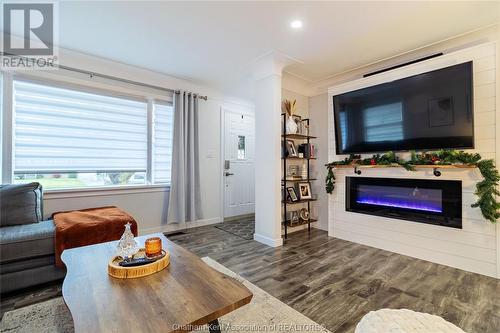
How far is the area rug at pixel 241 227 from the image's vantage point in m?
3.66

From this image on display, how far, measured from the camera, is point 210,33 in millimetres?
2557

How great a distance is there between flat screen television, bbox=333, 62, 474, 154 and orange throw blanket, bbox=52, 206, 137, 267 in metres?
3.13

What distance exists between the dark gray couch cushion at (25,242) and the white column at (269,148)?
2.37 metres

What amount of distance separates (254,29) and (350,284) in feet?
9.01

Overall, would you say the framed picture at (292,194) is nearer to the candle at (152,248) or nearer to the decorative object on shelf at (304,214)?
the decorative object on shelf at (304,214)

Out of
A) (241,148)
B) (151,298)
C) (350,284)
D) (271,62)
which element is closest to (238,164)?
(241,148)

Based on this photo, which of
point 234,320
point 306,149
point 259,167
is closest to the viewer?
point 234,320

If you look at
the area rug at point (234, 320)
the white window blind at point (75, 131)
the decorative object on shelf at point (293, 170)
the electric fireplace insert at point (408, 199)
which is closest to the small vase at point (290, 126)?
the decorative object on shelf at point (293, 170)

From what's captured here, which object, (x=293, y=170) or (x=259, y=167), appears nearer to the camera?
(x=259, y=167)

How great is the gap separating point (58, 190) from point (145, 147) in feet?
4.11

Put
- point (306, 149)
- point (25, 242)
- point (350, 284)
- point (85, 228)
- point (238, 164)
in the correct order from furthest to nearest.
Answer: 1. point (238, 164)
2. point (306, 149)
3. point (85, 228)
4. point (350, 284)
5. point (25, 242)

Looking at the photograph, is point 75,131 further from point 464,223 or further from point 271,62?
point 464,223

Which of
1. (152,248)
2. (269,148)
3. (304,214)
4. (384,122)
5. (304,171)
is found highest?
(384,122)

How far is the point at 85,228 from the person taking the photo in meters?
2.26
